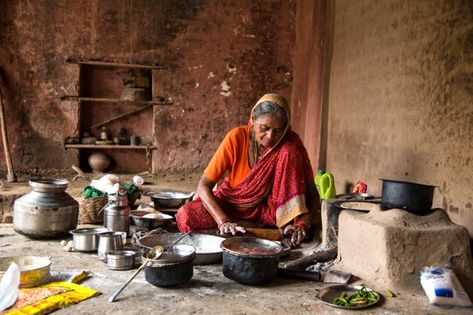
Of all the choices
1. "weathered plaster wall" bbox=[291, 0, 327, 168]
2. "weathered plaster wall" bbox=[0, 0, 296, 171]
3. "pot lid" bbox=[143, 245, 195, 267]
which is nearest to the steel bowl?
"pot lid" bbox=[143, 245, 195, 267]

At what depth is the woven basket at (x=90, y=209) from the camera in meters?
3.53

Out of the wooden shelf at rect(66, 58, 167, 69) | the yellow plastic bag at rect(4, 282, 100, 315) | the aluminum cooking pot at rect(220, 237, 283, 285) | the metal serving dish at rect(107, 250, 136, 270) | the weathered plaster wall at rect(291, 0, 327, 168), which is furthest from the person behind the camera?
the wooden shelf at rect(66, 58, 167, 69)

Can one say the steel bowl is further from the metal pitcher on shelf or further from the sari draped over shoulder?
the sari draped over shoulder

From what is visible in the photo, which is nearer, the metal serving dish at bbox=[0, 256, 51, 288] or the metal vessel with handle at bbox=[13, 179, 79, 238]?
the metal serving dish at bbox=[0, 256, 51, 288]

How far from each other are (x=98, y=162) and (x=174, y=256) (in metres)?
5.30

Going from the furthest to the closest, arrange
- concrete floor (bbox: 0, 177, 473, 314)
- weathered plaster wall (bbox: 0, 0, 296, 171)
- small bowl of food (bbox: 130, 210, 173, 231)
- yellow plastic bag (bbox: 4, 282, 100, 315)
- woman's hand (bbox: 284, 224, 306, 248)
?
weathered plaster wall (bbox: 0, 0, 296, 171), small bowl of food (bbox: 130, 210, 173, 231), woman's hand (bbox: 284, 224, 306, 248), concrete floor (bbox: 0, 177, 473, 314), yellow plastic bag (bbox: 4, 282, 100, 315)

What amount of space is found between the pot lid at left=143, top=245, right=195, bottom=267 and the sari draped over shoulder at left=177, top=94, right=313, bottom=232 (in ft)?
2.42

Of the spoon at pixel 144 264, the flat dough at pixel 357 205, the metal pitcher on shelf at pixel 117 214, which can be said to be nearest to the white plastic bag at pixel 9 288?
the spoon at pixel 144 264

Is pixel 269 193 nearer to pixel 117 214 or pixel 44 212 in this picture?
pixel 117 214

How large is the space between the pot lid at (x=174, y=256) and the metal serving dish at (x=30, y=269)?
0.46 metres

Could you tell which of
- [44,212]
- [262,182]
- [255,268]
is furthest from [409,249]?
[44,212]

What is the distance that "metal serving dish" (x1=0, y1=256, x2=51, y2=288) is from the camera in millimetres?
2074

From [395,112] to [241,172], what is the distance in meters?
1.52

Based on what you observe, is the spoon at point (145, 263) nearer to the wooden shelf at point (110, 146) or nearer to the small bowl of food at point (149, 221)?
the small bowl of food at point (149, 221)
